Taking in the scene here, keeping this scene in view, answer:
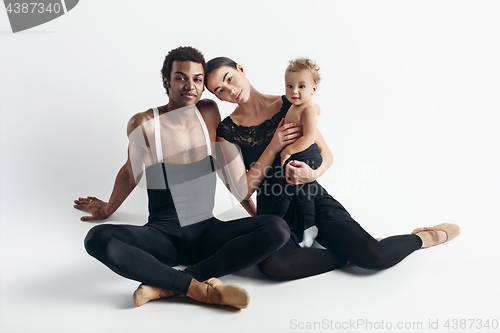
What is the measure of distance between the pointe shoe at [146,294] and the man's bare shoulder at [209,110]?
38.4 inches

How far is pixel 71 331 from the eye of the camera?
6.46ft

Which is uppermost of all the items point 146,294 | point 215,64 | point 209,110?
point 215,64

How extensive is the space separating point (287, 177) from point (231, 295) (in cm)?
71

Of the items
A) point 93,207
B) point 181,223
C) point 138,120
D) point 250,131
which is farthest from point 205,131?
point 93,207

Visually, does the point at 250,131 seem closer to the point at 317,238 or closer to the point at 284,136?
the point at 284,136

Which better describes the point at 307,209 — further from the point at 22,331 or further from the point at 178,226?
the point at 22,331

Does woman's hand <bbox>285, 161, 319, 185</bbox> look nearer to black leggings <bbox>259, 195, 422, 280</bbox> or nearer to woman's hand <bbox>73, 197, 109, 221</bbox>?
black leggings <bbox>259, 195, 422, 280</bbox>

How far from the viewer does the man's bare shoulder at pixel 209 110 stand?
264 cm

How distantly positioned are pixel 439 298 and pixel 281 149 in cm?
106

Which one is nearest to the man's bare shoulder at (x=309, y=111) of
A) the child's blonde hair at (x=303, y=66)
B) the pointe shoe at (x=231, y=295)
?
the child's blonde hair at (x=303, y=66)

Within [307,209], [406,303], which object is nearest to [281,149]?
[307,209]

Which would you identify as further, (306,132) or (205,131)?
(205,131)

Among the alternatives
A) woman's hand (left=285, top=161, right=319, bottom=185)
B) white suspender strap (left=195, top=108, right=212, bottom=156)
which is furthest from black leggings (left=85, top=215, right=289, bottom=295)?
white suspender strap (left=195, top=108, right=212, bottom=156)

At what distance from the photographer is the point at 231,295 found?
206 centimetres
